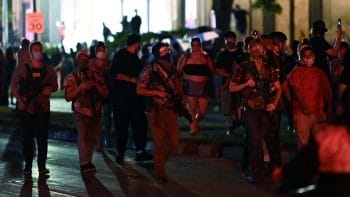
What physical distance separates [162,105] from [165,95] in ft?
0.43

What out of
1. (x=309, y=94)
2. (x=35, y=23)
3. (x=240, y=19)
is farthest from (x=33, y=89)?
(x=240, y=19)

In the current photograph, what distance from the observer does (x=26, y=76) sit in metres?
12.5

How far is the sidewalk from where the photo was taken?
1112 cm

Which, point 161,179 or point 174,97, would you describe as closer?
point 174,97

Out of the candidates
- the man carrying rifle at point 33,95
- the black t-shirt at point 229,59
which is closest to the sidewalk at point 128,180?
the man carrying rifle at point 33,95

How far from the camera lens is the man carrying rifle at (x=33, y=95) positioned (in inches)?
491

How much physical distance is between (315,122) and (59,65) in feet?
76.2

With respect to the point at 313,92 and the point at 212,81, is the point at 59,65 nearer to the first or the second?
the point at 212,81

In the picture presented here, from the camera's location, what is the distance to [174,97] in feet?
38.3

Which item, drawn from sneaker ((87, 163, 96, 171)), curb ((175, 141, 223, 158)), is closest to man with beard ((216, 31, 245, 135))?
curb ((175, 141, 223, 158))

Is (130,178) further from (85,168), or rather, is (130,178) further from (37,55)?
(37,55)

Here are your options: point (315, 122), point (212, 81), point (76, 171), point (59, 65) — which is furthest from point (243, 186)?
point (59, 65)

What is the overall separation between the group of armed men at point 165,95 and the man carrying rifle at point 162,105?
0.01 metres

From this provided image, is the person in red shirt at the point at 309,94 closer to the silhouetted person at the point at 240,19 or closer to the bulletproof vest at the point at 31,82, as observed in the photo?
the bulletproof vest at the point at 31,82
